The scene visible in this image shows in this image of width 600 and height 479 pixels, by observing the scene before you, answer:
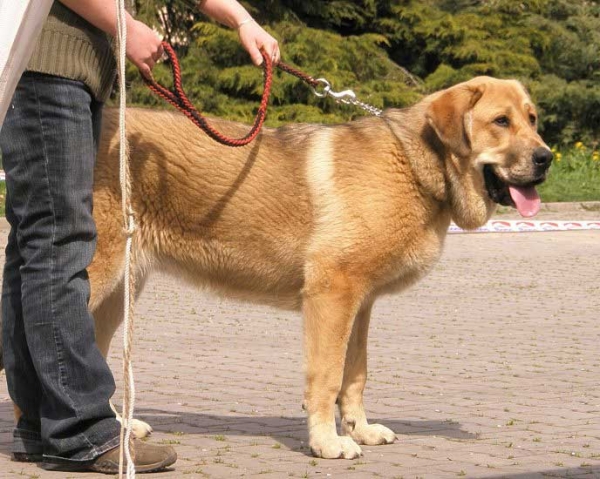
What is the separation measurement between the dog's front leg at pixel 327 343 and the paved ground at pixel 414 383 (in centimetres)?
18

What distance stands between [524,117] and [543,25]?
18955 mm

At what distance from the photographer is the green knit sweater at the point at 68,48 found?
4262 mm

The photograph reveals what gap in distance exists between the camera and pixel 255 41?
5020 mm

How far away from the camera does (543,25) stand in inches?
930

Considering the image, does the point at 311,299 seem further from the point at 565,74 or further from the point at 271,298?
the point at 565,74

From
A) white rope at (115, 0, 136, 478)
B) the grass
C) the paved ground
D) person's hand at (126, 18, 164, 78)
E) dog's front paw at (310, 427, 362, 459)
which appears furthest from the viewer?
the grass

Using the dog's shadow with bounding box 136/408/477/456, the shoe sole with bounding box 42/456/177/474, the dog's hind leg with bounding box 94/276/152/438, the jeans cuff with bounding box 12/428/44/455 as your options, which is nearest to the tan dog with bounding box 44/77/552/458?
the dog's hind leg with bounding box 94/276/152/438

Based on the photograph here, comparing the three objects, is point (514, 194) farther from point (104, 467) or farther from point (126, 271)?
point (126, 271)

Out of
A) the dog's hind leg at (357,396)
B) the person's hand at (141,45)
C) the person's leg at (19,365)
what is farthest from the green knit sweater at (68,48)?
the dog's hind leg at (357,396)

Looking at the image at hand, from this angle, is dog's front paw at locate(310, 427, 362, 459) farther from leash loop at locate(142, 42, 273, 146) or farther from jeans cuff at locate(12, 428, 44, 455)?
leash loop at locate(142, 42, 273, 146)

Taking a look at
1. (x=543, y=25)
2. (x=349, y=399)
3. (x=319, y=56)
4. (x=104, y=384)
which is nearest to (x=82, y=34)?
(x=104, y=384)

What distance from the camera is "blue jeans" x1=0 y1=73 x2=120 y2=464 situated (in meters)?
4.29

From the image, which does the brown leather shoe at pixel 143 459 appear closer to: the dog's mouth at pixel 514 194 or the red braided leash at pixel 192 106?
the red braided leash at pixel 192 106

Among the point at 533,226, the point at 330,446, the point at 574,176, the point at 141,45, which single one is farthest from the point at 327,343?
the point at 574,176
